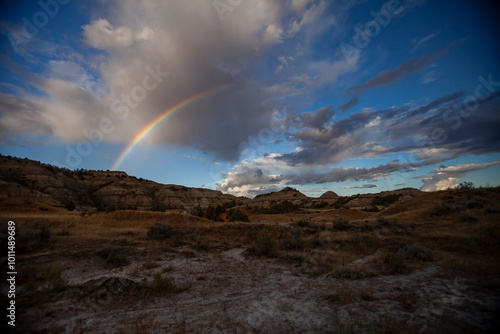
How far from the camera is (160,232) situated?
13.1m

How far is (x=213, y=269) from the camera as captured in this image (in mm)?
8102

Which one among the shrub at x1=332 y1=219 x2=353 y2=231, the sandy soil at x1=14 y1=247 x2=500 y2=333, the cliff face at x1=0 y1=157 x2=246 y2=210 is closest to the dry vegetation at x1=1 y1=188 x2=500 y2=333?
the sandy soil at x1=14 y1=247 x2=500 y2=333

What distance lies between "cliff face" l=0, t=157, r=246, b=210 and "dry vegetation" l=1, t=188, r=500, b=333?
2655 centimetres

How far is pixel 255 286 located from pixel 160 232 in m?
9.00

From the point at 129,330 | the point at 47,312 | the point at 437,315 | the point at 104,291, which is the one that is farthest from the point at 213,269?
the point at 437,315

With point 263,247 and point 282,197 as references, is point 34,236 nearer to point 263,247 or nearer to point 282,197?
point 263,247

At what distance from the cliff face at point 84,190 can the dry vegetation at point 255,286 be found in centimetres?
2655

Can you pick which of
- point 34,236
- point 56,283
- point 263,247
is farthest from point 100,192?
point 263,247

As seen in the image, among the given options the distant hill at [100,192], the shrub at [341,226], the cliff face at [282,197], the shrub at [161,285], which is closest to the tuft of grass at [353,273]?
the shrub at [161,285]

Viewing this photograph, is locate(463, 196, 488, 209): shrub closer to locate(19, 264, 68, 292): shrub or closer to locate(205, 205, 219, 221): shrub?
locate(19, 264, 68, 292): shrub

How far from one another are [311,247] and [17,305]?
443 inches

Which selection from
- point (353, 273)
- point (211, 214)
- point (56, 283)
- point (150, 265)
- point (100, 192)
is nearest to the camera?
point (56, 283)

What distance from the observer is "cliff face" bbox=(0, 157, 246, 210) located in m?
32.3

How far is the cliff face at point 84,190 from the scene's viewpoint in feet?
106
